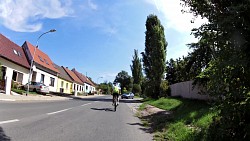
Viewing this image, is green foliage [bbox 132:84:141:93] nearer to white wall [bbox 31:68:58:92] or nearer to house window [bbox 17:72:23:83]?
white wall [bbox 31:68:58:92]

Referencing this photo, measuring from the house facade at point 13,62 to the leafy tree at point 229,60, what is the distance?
2782 centimetres

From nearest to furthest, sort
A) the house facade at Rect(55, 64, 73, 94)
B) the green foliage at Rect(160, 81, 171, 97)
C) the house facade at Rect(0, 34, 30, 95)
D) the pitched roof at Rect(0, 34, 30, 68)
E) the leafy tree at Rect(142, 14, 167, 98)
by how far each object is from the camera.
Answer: the house facade at Rect(0, 34, 30, 95)
the pitched roof at Rect(0, 34, 30, 68)
the green foliage at Rect(160, 81, 171, 97)
the leafy tree at Rect(142, 14, 167, 98)
the house facade at Rect(55, 64, 73, 94)

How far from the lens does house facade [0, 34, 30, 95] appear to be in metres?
32.7

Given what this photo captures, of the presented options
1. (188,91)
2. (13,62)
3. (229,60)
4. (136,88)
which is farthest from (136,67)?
(229,60)

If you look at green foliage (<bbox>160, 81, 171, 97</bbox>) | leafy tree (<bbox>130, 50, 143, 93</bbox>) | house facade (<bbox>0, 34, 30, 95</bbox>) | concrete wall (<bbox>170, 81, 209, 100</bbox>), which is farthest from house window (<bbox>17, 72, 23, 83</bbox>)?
leafy tree (<bbox>130, 50, 143, 93</bbox>)

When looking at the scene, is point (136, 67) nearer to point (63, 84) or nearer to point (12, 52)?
point (63, 84)

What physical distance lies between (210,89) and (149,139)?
320cm

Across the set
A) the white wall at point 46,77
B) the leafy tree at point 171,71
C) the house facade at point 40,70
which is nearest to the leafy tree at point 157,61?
the leafy tree at point 171,71

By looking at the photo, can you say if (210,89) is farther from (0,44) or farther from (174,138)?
(0,44)

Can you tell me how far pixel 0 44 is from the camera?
3369 centimetres

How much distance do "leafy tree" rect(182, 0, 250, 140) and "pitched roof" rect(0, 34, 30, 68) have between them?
28.5 m

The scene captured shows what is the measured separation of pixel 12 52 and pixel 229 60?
3468cm

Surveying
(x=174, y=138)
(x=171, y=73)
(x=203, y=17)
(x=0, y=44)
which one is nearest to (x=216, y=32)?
(x=203, y=17)

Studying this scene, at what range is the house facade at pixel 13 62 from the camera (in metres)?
32.7
